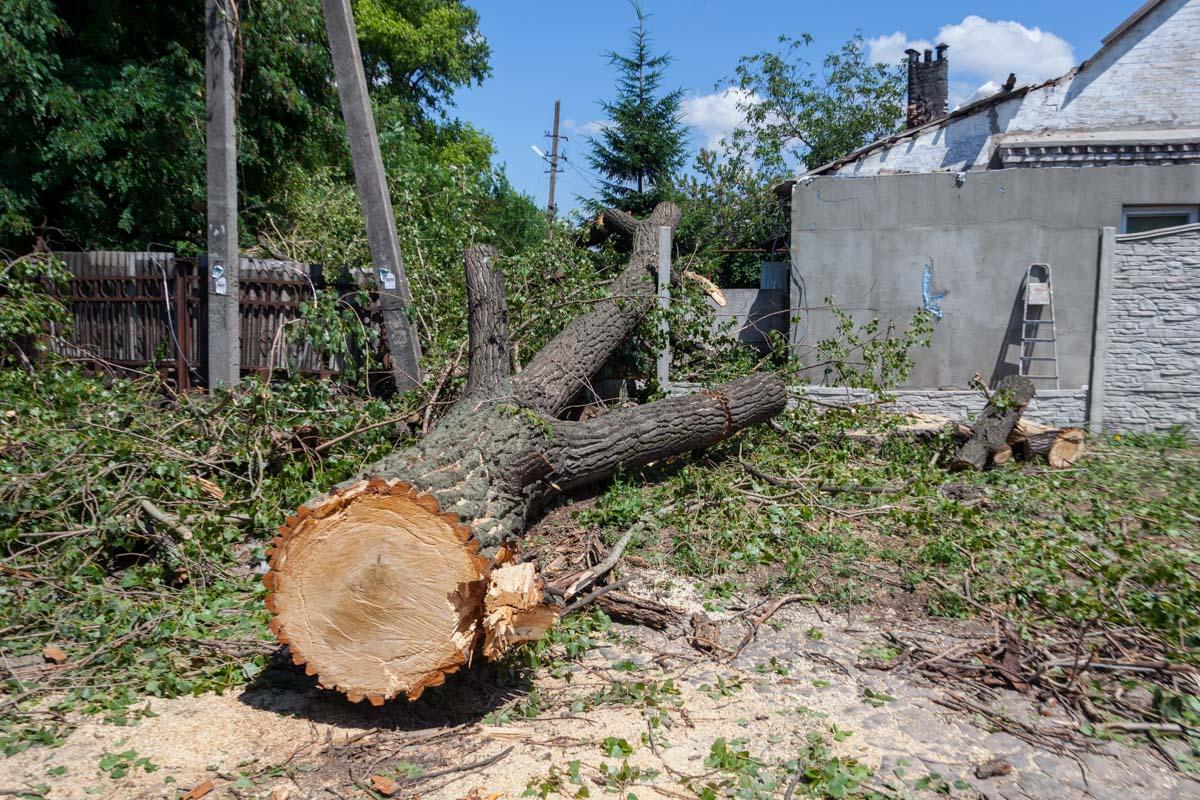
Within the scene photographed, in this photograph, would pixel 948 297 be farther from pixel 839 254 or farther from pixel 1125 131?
pixel 1125 131

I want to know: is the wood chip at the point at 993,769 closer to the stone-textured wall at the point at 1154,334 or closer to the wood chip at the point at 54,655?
the wood chip at the point at 54,655

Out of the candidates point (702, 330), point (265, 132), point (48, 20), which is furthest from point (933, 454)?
point (48, 20)

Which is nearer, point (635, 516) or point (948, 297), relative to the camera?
point (635, 516)

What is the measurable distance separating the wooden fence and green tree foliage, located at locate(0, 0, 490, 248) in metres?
1.23

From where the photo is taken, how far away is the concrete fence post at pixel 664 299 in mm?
7777

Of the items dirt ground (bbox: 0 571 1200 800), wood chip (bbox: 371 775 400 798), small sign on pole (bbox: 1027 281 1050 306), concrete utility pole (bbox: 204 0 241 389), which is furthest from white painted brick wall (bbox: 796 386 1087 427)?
wood chip (bbox: 371 775 400 798)

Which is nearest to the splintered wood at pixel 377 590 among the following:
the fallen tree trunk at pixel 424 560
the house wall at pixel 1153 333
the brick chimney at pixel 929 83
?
the fallen tree trunk at pixel 424 560

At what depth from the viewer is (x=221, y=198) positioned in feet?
23.8

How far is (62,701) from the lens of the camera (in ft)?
11.3

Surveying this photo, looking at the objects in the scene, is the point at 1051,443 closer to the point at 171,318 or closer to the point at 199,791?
the point at 199,791

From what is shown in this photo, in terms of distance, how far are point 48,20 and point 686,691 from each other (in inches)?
363

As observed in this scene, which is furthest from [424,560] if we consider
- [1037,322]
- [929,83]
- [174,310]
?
[929,83]

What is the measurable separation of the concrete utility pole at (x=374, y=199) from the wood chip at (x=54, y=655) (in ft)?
11.8

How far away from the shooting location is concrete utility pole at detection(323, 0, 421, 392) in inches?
282
